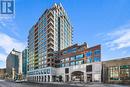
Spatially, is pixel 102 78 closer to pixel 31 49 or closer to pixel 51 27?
pixel 51 27

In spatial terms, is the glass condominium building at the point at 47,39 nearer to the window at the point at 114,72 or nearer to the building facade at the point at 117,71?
the building facade at the point at 117,71

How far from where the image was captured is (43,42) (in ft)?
454

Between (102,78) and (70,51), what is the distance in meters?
31.4

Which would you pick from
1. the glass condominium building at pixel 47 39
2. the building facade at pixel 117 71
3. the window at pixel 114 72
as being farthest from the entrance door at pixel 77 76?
the window at pixel 114 72

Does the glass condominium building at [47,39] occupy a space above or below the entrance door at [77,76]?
above

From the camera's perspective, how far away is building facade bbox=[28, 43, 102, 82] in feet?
326

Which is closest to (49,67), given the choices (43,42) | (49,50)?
(49,50)

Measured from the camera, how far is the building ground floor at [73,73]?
98.8 meters

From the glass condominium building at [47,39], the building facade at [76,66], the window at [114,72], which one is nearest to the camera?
the window at [114,72]

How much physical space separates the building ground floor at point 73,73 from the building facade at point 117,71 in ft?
12.1

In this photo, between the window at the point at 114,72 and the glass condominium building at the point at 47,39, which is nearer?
the window at the point at 114,72

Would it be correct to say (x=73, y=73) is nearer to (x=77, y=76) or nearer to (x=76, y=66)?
(x=77, y=76)

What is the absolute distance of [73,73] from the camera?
116 meters

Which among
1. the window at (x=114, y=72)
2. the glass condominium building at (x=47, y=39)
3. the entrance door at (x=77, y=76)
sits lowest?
the entrance door at (x=77, y=76)
